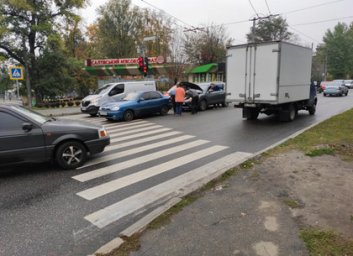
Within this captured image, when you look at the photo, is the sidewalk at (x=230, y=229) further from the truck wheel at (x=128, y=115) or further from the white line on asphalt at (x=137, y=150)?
the truck wheel at (x=128, y=115)

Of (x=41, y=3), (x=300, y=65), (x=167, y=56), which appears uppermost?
(x=41, y=3)

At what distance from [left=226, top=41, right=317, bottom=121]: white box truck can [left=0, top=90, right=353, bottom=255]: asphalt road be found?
2.82 m

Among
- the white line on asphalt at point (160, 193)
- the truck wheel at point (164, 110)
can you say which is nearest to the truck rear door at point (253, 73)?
the truck wheel at point (164, 110)

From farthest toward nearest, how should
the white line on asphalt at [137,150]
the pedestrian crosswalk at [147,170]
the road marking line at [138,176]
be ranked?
the white line on asphalt at [137,150] < the road marking line at [138,176] < the pedestrian crosswalk at [147,170]

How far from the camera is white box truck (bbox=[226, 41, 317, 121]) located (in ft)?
38.1

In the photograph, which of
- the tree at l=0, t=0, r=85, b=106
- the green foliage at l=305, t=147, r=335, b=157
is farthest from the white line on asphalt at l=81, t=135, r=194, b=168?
the tree at l=0, t=0, r=85, b=106

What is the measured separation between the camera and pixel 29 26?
81.1ft

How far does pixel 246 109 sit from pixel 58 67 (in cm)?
1983

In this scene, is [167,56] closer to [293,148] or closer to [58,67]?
[58,67]

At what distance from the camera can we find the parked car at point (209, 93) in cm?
1824

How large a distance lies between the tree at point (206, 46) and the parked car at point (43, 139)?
37.8m

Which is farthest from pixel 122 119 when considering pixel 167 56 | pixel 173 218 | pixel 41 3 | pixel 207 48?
pixel 207 48

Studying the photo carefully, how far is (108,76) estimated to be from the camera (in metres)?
35.9

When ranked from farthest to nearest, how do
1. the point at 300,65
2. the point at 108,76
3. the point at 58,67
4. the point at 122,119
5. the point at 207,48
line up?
the point at 207,48
the point at 108,76
the point at 58,67
the point at 122,119
the point at 300,65
